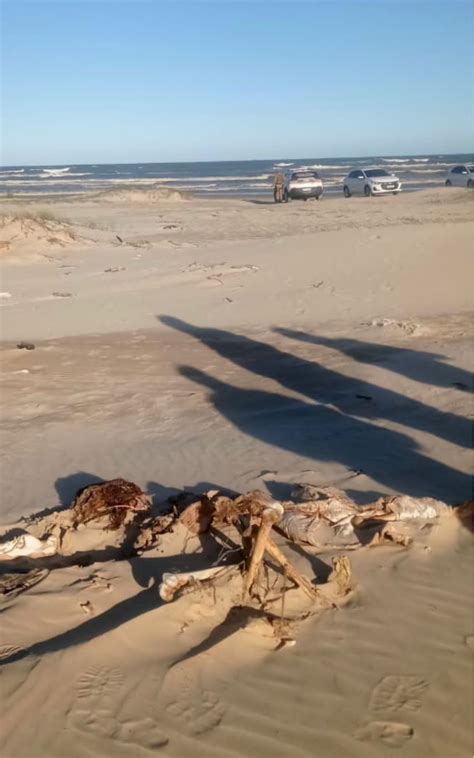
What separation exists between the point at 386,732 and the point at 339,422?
Answer: 15.4 feet

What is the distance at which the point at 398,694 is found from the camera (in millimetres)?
3850

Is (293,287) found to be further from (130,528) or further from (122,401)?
(130,528)

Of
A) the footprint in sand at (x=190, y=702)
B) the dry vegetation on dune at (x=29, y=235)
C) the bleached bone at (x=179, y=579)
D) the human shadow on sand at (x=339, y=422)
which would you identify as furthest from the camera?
the dry vegetation on dune at (x=29, y=235)

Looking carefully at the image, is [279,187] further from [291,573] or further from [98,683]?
[98,683]

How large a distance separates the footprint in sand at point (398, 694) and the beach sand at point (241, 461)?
0.04ft

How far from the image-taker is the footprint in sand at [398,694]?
3.75 m

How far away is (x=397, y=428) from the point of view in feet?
25.6

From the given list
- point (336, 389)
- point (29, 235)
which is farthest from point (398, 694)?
point (29, 235)

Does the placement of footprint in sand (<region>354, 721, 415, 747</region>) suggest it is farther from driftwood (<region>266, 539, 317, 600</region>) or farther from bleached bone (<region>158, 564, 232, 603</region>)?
bleached bone (<region>158, 564, 232, 603</region>)

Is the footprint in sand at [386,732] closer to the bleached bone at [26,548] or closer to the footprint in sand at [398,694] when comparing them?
the footprint in sand at [398,694]

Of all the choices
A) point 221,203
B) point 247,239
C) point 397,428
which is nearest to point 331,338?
point 397,428

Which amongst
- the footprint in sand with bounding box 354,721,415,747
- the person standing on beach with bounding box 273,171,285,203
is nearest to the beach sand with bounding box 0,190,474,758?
the footprint in sand with bounding box 354,721,415,747

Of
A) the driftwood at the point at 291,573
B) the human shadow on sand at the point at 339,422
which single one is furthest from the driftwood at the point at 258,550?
the human shadow on sand at the point at 339,422

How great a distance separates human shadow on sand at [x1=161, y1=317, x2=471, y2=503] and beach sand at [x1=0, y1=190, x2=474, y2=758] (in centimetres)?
3
